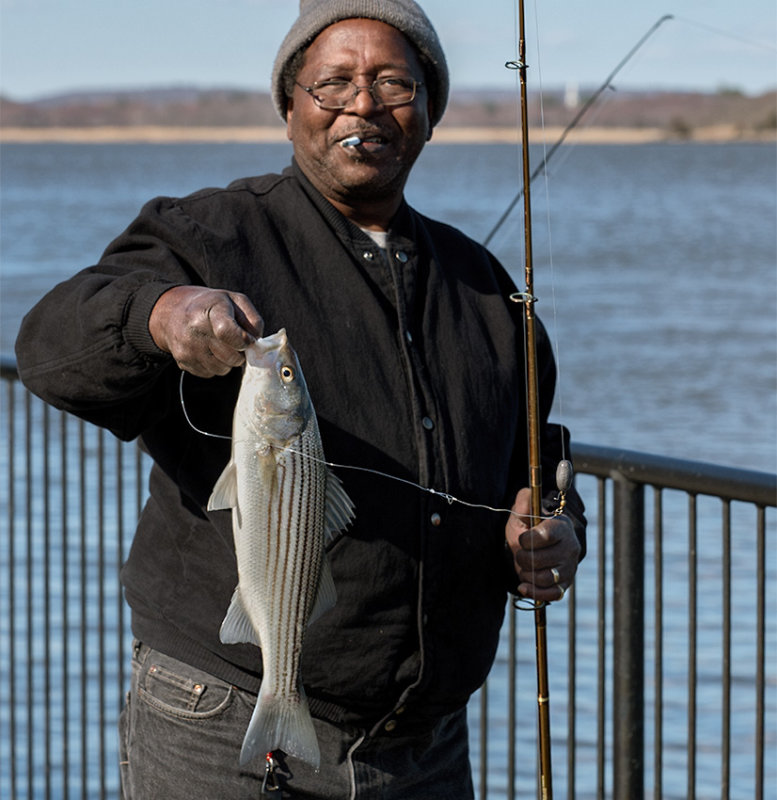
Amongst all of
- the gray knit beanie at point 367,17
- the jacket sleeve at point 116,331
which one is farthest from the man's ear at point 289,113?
the jacket sleeve at point 116,331

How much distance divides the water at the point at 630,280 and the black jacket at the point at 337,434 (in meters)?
0.42

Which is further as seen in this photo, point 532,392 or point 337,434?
point 532,392

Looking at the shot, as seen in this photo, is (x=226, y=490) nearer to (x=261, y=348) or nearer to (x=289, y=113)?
(x=261, y=348)

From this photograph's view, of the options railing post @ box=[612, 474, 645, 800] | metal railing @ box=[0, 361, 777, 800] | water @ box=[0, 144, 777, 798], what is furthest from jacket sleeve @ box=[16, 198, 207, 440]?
railing post @ box=[612, 474, 645, 800]

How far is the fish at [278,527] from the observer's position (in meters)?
2.61

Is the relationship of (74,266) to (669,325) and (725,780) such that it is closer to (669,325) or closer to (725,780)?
(669,325)

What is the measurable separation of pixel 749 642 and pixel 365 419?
15.4ft

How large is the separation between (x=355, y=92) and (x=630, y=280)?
2658 cm

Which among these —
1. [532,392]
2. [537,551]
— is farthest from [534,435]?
[537,551]

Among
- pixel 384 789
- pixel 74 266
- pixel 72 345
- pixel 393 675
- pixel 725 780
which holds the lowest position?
pixel 74 266

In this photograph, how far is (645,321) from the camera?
2259 cm

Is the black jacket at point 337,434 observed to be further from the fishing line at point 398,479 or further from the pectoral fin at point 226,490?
the pectoral fin at point 226,490

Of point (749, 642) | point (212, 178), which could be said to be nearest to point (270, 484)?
point (749, 642)

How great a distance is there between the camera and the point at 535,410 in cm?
315
